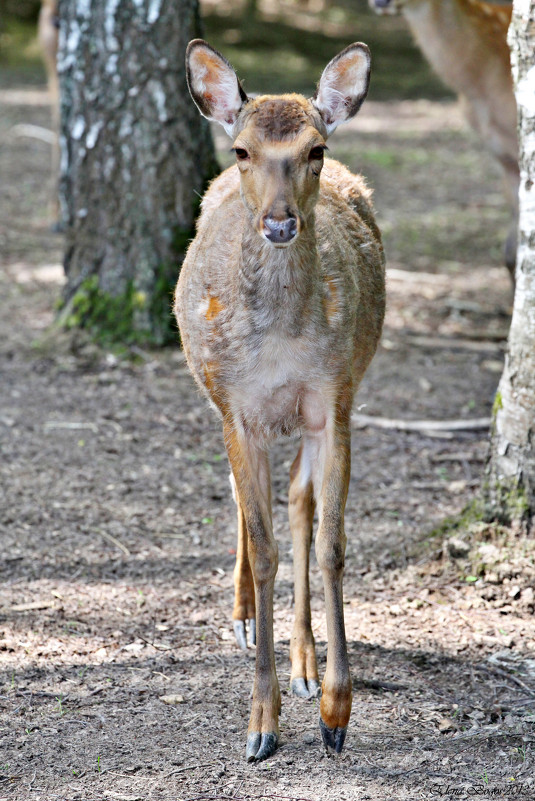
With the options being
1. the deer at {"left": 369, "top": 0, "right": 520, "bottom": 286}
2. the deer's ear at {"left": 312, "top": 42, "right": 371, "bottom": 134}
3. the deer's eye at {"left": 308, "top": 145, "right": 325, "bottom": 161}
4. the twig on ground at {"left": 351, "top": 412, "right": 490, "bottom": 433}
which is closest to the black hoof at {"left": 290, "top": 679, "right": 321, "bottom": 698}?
the deer's eye at {"left": 308, "top": 145, "right": 325, "bottom": 161}

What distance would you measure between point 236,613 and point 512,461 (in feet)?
4.40

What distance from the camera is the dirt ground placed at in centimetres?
322

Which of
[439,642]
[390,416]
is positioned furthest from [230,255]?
[390,416]

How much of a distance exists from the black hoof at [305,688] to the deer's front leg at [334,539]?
351mm

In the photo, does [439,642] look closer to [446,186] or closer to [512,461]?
[512,461]

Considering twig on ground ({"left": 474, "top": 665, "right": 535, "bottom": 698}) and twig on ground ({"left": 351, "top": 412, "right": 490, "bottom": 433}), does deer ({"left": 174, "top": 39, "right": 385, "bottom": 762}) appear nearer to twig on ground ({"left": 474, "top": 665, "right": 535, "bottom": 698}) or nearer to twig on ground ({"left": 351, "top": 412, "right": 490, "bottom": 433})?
twig on ground ({"left": 474, "top": 665, "right": 535, "bottom": 698})

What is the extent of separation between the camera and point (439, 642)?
3.95 meters

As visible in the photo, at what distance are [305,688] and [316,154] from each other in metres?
1.92

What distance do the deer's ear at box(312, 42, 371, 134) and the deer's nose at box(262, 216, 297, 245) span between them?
65 centimetres

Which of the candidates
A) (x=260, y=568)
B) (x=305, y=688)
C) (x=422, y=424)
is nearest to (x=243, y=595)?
(x=305, y=688)

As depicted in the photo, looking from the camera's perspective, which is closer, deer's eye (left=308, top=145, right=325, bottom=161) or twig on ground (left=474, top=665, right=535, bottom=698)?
deer's eye (left=308, top=145, right=325, bottom=161)

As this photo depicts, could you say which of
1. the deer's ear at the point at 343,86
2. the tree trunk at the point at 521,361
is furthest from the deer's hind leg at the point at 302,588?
the deer's ear at the point at 343,86

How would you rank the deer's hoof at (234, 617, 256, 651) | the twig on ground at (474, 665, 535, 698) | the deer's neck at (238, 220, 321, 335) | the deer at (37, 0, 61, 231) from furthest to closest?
the deer at (37, 0, 61, 231)
the deer's hoof at (234, 617, 256, 651)
the twig on ground at (474, 665, 535, 698)
the deer's neck at (238, 220, 321, 335)

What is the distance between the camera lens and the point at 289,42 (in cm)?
2120
